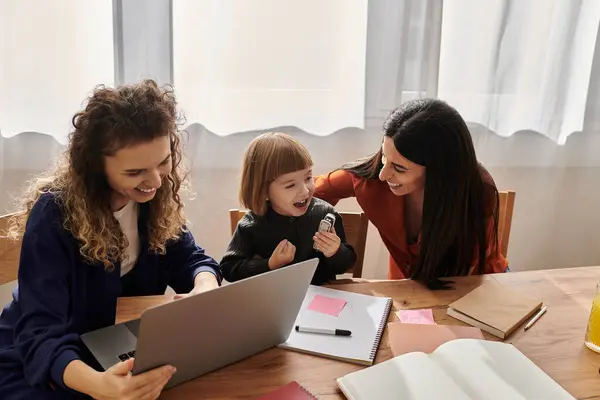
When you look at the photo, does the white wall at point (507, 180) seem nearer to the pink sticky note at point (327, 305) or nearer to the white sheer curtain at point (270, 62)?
the white sheer curtain at point (270, 62)

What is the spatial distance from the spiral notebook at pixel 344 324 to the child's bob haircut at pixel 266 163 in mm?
277

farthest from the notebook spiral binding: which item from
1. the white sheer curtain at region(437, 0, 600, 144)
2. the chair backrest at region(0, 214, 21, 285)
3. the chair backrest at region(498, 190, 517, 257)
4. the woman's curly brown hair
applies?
the white sheer curtain at region(437, 0, 600, 144)

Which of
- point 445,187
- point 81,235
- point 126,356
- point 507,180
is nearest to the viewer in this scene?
point 126,356

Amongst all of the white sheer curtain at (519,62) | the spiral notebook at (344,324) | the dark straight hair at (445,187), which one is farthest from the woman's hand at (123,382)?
the white sheer curtain at (519,62)

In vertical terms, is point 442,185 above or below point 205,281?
above

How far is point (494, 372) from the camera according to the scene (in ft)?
3.12

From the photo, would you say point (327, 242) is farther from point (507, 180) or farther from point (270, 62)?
point (507, 180)

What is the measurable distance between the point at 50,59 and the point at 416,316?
1.33 m

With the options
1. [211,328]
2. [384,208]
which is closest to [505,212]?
[384,208]

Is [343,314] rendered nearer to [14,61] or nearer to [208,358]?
[208,358]

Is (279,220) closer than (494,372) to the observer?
No

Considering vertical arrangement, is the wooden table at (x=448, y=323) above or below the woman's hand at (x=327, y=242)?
below

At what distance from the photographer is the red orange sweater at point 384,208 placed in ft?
5.21

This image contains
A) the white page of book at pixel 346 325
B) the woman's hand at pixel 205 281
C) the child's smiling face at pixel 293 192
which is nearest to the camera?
the white page of book at pixel 346 325
